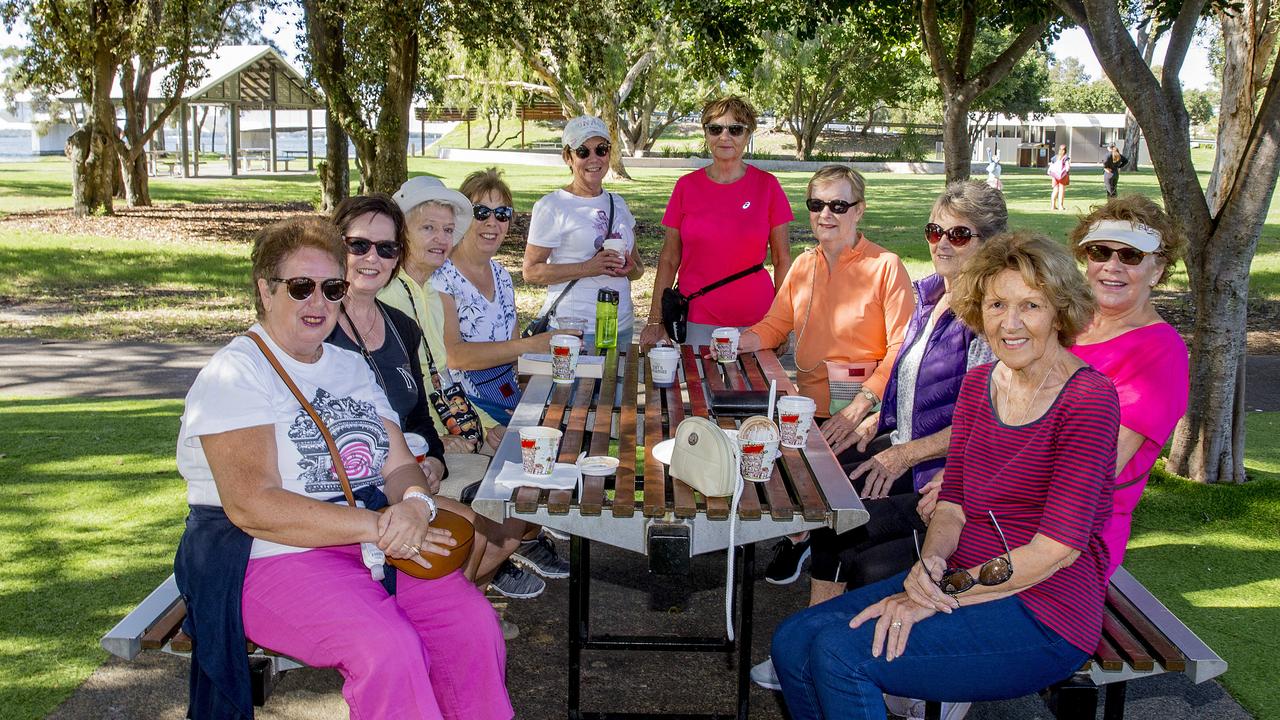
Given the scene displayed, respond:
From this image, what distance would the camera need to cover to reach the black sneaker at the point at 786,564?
4715 mm

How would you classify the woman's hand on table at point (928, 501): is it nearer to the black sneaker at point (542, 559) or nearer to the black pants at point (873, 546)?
the black pants at point (873, 546)

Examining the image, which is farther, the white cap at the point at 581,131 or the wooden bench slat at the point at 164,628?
the white cap at the point at 581,131

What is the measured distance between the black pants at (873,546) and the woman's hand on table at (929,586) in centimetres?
55

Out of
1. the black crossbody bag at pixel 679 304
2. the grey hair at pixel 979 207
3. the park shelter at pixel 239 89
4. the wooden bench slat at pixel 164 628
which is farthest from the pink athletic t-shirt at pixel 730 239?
the park shelter at pixel 239 89

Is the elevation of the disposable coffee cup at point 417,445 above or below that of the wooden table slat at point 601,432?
below

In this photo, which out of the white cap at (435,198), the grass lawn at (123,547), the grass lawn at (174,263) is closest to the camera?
the grass lawn at (123,547)

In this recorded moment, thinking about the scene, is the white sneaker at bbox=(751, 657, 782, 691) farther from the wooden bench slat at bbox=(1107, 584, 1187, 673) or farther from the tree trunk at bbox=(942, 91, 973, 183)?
the tree trunk at bbox=(942, 91, 973, 183)

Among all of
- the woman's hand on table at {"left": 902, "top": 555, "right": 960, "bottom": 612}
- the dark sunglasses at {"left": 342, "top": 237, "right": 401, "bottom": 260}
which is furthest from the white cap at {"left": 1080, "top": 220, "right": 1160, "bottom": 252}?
the dark sunglasses at {"left": 342, "top": 237, "right": 401, "bottom": 260}

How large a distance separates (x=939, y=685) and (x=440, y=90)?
149 ft

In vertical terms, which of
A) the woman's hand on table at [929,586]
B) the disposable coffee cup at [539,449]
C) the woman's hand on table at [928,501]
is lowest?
the woman's hand on table at [929,586]

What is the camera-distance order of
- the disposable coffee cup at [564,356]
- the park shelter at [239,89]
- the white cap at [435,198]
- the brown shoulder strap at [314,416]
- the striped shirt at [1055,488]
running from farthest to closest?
the park shelter at [239,89] → the white cap at [435,198] → the disposable coffee cup at [564,356] → the brown shoulder strap at [314,416] → the striped shirt at [1055,488]

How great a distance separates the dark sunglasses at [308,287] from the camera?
3.01 metres

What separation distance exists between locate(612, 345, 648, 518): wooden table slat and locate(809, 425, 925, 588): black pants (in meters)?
0.68

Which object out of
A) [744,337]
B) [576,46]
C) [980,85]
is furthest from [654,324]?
[576,46]
